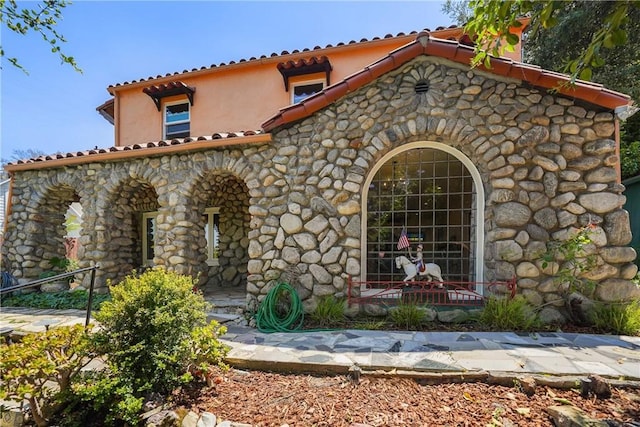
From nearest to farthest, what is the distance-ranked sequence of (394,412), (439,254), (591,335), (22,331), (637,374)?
1. (394,412)
2. (637,374)
3. (591,335)
4. (22,331)
5. (439,254)

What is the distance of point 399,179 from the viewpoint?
208 inches

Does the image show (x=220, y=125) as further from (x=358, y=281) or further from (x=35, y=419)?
(x=35, y=419)

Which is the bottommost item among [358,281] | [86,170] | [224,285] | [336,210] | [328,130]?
[224,285]

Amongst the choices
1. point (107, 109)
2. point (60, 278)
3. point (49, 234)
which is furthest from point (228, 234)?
point (107, 109)

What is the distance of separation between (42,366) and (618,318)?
638 cm

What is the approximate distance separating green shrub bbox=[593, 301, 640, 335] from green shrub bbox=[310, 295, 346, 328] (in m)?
3.44

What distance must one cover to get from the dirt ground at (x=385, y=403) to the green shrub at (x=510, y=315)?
4.61 feet

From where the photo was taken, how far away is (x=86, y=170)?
618 centimetres

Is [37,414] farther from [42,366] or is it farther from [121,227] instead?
[121,227]

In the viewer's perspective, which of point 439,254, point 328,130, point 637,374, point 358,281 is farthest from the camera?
point 439,254

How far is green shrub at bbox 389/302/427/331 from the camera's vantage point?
4.14 metres

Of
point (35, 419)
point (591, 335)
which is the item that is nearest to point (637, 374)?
point (591, 335)

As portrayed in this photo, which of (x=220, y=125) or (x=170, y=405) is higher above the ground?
(x=220, y=125)

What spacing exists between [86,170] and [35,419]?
17.2 feet
